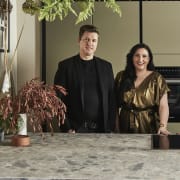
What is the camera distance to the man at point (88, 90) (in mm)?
2619

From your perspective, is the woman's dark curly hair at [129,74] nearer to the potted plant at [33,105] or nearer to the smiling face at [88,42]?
the smiling face at [88,42]

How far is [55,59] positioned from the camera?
144 inches

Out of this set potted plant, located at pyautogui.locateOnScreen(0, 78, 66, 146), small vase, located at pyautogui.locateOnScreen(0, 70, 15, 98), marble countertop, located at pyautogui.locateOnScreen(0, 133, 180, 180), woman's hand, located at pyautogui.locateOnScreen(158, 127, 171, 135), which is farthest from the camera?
small vase, located at pyautogui.locateOnScreen(0, 70, 15, 98)

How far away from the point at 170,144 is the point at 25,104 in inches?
28.6

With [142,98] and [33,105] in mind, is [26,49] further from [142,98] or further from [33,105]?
[33,105]

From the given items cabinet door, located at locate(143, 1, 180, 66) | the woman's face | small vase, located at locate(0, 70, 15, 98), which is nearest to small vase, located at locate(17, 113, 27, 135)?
small vase, located at locate(0, 70, 15, 98)

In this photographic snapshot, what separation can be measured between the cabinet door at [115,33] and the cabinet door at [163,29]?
0.11 metres

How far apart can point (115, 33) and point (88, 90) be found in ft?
3.69

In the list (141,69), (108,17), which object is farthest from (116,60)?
(141,69)

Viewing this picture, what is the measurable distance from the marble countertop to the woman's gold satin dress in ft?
1.68

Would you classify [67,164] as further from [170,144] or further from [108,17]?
[108,17]

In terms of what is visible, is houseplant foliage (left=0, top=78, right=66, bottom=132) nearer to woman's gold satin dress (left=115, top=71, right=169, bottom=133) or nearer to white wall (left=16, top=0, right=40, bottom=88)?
woman's gold satin dress (left=115, top=71, right=169, bottom=133)

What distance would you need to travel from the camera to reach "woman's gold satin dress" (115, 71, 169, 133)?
258cm

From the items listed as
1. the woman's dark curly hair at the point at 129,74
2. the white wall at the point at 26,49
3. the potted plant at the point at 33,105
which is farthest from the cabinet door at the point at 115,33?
the potted plant at the point at 33,105
